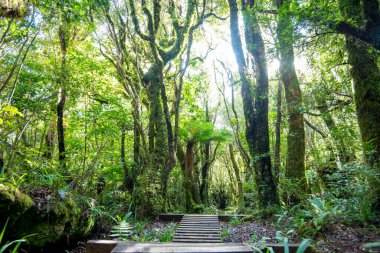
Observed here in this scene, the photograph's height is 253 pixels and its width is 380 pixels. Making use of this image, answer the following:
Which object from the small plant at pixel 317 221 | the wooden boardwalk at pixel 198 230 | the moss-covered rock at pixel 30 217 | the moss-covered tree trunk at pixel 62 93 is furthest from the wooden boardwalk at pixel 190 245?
the moss-covered tree trunk at pixel 62 93

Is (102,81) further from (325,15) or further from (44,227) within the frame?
(325,15)

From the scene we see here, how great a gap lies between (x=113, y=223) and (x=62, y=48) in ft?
22.1

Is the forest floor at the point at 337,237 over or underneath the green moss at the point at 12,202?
underneath

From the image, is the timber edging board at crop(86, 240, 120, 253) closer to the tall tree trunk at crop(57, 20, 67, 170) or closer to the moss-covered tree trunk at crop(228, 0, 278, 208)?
the moss-covered tree trunk at crop(228, 0, 278, 208)

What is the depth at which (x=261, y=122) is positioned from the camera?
19.2 feet

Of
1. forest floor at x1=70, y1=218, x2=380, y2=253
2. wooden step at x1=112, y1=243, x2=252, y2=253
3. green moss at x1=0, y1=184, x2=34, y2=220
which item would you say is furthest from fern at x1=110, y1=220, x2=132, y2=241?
green moss at x1=0, y1=184, x2=34, y2=220

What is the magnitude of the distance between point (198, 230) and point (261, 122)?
309cm

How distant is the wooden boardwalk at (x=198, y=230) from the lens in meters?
3.98

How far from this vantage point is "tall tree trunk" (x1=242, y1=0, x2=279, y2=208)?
5508 mm

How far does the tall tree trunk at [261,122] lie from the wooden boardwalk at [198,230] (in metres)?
1.45

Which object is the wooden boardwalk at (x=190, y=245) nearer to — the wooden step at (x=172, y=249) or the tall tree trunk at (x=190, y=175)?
the wooden step at (x=172, y=249)

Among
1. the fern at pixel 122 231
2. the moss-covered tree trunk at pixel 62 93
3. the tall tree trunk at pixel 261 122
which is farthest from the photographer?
the moss-covered tree trunk at pixel 62 93

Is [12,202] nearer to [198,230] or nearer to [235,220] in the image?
[198,230]

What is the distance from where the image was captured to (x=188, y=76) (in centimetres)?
1240
